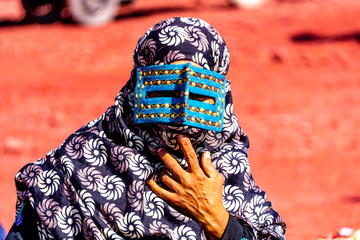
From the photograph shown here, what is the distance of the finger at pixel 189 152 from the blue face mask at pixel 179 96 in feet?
0.23

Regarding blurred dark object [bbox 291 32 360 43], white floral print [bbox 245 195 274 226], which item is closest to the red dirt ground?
blurred dark object [bbox 291 32 360 43]

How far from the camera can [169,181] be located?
2.37 metres

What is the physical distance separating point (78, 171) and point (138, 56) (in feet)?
1.67

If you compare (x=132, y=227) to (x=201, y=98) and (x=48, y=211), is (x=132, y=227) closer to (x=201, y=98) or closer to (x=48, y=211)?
(x=48, y=211)

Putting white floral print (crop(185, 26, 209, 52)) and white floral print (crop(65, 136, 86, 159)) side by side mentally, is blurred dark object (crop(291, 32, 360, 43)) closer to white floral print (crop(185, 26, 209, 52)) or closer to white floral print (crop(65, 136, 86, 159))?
white floral print (crop(185, 26, 209, 52))

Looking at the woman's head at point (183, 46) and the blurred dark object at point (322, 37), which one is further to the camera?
the blurred dark object at point (322, 37)

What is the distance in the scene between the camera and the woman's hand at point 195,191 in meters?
2.34

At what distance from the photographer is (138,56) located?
8.16ft

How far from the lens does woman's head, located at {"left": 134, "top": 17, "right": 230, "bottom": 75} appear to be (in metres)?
2.37

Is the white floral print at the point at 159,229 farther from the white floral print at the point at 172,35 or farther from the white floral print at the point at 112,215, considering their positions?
the white floral print at the point at 172,35

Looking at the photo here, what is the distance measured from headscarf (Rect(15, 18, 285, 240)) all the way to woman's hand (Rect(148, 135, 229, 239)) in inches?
1.5

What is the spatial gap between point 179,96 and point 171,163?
0.83 ft

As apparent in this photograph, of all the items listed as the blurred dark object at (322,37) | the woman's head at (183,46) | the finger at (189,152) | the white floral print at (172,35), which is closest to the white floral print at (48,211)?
the finger at (189,152)

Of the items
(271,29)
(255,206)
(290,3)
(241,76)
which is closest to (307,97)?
(241,76)
